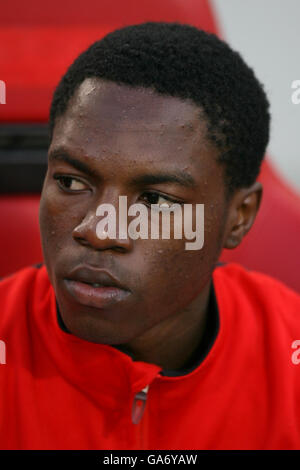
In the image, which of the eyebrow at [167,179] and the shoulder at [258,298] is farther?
the shoulder at [258,298]

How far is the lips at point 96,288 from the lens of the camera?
1.85ft

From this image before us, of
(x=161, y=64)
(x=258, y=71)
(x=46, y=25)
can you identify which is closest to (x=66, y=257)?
(x=161, y=64)

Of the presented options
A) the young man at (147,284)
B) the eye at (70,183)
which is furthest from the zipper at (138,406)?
the eye at (70,183)

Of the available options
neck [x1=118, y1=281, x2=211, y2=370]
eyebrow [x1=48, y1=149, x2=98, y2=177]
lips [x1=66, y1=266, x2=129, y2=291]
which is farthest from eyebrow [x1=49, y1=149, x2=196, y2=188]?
neck [x1=118, y1=281, x2=211, y2=370]

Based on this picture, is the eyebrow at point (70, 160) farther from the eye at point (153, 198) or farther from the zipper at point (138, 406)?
the zipper at point (138, 406)

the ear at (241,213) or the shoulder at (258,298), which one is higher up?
the ear at (241,213)

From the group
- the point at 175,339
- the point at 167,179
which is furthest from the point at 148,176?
the point at 175,339

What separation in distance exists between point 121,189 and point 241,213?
0.22 metres

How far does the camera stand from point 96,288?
57cm

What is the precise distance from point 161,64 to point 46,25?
659mm

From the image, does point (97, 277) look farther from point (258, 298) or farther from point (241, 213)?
point (258, 298)

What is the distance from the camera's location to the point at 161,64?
1.99 ft

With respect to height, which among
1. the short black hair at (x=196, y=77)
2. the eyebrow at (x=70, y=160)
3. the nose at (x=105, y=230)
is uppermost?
the short black hair at (x=196, y=77)

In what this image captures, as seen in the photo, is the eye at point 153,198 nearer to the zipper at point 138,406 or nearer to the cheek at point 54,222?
the cheek at point 54,222
